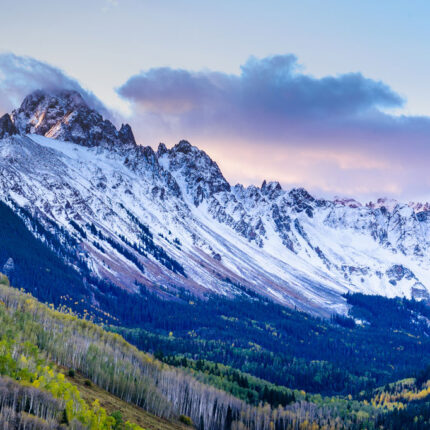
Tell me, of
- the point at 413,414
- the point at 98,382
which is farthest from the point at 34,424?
the point at 413,414

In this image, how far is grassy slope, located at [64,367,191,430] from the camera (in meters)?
117

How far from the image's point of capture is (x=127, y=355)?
570 feet

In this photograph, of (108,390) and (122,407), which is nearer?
(122,407)

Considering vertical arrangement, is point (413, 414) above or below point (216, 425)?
above

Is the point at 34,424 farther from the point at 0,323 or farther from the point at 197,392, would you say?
the point at 197,392

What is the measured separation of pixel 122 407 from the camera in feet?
406

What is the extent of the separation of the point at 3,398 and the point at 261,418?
9015cm

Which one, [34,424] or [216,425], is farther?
[216,425]

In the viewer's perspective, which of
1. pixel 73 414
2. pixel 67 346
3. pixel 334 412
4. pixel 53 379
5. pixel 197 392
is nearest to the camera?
pixel 73 414

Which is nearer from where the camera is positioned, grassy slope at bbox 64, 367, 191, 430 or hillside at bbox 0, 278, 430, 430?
hillside at bbox 0, 278, 430, 430

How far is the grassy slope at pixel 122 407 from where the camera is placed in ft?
384

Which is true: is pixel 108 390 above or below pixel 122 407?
below

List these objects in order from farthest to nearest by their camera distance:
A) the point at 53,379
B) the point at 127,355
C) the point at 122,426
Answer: the point at 127,355, the point at 53,379, the point at 122,426

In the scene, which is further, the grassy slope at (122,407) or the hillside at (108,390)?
the grassy slope at (122,407)
